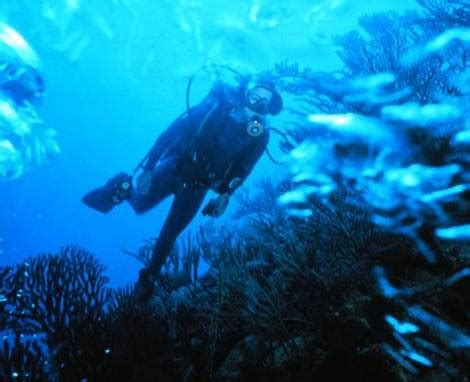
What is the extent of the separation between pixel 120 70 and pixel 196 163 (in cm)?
4176

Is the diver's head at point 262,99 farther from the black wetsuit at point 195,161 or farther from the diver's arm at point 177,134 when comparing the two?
the diver's arm at point 177,134

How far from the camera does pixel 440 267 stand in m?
2.67

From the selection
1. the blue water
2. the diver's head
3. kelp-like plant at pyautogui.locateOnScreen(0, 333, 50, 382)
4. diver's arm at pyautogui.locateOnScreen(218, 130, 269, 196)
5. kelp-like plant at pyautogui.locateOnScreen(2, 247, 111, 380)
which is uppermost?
the blue water

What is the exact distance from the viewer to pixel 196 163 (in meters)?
4.57

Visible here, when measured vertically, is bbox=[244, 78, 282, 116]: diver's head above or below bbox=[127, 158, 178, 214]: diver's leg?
above

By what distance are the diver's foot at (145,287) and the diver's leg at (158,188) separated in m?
0.80

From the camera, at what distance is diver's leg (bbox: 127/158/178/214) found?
4.88m

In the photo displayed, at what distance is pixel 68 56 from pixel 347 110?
177 ft

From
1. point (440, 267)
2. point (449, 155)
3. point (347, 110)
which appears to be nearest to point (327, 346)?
point (440, 267)

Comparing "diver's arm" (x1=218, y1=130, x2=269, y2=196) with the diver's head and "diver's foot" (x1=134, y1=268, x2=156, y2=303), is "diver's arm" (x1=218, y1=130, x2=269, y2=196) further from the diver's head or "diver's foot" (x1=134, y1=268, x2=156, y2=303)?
"diver's foot" (x1=134, y1=268, x2=156, y2=303)

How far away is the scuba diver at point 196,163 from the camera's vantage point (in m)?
4.63

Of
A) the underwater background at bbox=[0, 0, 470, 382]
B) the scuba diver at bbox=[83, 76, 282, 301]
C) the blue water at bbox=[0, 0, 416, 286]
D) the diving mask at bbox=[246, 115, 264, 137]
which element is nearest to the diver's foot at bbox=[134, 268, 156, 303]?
the scuba diver at bbox=[83, 76, 282, 301]

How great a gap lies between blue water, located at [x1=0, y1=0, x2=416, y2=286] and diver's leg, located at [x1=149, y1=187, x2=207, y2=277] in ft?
16.0

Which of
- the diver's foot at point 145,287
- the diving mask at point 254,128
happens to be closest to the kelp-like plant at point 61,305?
the diver's foot at point 145,287
